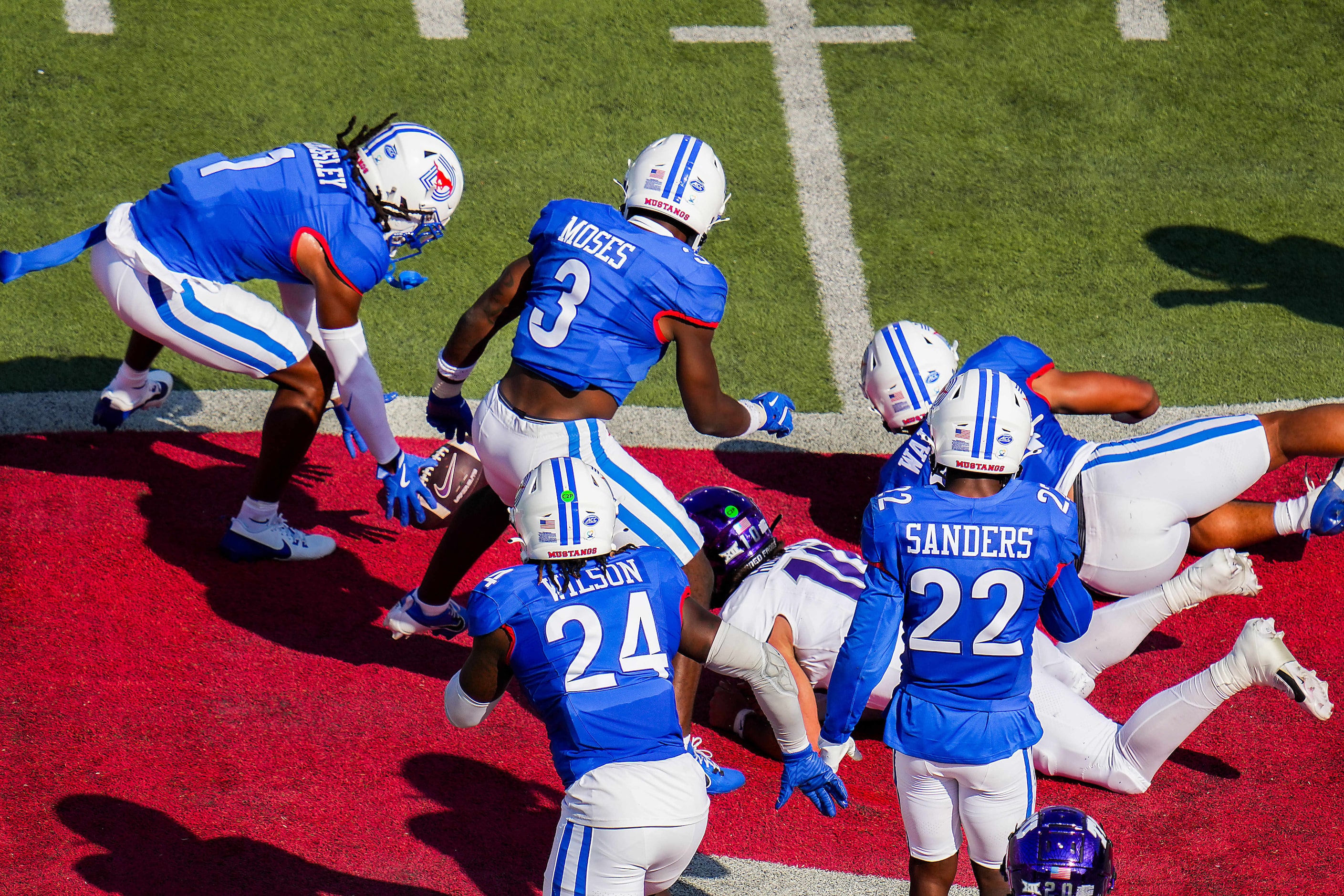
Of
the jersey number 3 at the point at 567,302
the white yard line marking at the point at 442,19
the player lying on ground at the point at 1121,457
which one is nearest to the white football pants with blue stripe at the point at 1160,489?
the player lying on ground at the point at 1121,457

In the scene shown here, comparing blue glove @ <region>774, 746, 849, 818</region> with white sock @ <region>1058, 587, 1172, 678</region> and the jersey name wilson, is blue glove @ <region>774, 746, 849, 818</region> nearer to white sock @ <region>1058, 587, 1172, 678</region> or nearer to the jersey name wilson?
the jersey name wilson

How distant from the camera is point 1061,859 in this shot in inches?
111

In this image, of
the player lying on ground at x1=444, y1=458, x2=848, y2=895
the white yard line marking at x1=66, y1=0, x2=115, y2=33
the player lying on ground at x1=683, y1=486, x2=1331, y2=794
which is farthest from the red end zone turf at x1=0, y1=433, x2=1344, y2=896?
the white yard line marking at x1=66, y1=0, x2=115, y2=33

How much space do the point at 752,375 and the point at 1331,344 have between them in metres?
3.03

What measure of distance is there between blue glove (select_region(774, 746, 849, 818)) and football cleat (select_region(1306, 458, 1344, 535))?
8.74 feet

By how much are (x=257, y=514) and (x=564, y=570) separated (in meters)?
2.42

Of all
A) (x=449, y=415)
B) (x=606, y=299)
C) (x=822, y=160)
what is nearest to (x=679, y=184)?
(x=606, y=299)

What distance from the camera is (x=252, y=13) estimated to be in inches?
344

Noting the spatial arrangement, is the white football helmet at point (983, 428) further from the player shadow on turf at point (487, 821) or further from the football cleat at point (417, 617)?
the football cleat at point (417, 617)

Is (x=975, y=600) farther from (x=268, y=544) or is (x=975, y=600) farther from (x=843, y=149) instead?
(x=843, y=149)

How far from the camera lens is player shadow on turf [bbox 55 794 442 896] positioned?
429 centimetres

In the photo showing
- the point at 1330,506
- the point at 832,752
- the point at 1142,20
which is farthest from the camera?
the point at 1142,20

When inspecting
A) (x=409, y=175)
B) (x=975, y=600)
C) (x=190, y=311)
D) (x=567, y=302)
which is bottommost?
(x=975, y=600)

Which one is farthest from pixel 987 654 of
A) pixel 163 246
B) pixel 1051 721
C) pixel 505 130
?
pixel 505 130
